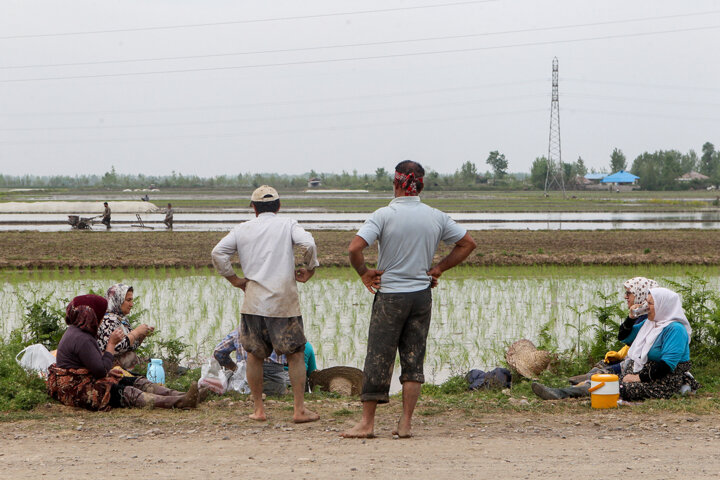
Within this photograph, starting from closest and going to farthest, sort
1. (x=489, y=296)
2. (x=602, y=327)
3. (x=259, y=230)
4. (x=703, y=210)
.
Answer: (x=259, y=230) → (x=602, y=327) → (x=489, y=296) → (x=703, y=210)

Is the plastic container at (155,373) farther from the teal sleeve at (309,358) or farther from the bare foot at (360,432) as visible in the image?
the bare foot at (360,432)

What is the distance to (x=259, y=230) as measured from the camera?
221 inches

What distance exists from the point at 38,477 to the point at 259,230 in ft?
6.83

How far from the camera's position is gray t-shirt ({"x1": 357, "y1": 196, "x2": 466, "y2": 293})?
16.8ft

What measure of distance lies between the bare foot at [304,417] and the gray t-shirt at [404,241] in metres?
1.12

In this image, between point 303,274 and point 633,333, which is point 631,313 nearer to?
point 633,333

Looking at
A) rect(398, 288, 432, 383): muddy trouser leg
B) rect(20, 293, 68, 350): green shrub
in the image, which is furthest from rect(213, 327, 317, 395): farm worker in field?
rect(20, 293, 68, 350): green shrub

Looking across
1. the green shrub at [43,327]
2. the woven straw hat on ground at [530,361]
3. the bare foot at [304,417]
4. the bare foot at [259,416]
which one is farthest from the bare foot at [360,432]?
the green shrub at [43,327]

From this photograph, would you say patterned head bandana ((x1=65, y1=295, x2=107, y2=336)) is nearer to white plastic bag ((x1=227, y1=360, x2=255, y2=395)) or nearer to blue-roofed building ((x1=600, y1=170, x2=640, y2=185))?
white plastic bag ((x1=227, y1=360, x2=255, y2=395))

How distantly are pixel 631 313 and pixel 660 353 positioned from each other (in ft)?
1.41

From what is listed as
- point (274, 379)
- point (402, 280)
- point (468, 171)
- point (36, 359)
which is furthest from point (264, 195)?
point (468, 171)

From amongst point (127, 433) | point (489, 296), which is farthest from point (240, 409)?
point (489, 296)

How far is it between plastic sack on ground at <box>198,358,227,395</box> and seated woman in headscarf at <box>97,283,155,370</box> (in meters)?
0.55

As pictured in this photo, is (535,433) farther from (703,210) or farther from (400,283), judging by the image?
(703,210)
